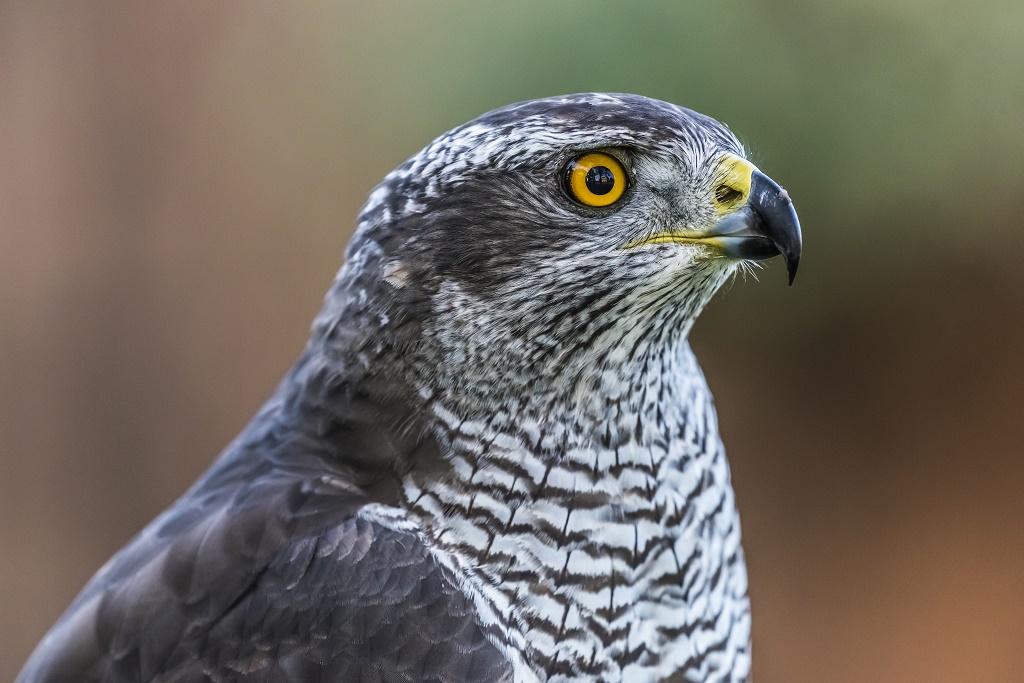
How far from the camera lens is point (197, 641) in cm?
190

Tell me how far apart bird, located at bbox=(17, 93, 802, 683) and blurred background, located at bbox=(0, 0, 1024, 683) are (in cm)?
182

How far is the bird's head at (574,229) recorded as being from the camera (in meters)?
1.93

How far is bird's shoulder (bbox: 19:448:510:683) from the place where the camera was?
180cm

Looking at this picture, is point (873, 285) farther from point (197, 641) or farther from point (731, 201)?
point (197, 641)

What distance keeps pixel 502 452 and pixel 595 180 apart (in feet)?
1.83

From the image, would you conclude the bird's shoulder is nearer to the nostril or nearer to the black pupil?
the black pupil

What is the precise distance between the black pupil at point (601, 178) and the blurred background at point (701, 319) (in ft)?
5.92

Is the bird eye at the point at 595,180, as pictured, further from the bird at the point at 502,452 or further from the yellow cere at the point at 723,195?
the yellow cere at the point at 723,195

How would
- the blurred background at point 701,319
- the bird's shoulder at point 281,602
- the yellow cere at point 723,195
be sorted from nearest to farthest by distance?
1. the bird's shoulder at point 281,602
2. the yellow cere at point 723,195
3. the blurred background at point 701,319

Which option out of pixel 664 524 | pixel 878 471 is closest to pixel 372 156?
pixel 878 471

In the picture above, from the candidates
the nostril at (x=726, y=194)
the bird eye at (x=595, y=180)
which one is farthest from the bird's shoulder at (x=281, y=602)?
the nostril at (x=726, y=194)

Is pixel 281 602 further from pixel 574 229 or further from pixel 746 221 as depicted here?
pixel 746 221

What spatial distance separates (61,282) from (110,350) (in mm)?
458

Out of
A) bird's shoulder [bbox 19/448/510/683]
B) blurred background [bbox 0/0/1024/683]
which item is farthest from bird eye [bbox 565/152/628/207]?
blurred background [bbox 0/0/1024/683]
